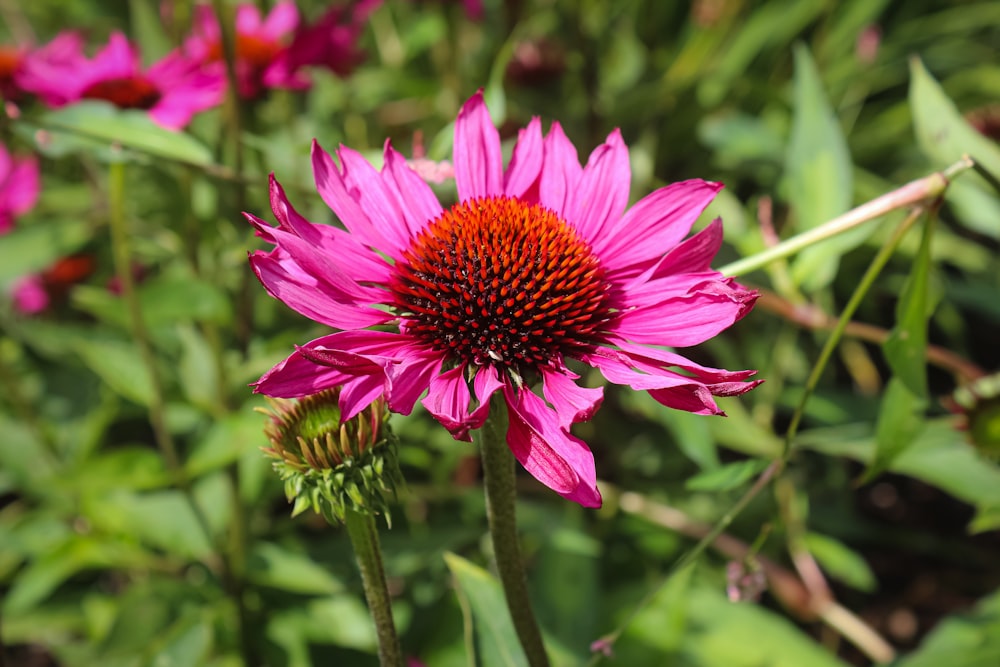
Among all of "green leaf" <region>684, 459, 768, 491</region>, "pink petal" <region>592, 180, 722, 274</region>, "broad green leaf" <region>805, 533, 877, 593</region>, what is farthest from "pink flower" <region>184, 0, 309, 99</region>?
"broad green leaf" <region>805, 533, 877, 593</region>

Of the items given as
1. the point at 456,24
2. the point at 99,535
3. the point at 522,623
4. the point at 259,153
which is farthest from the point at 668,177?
the point at 522,623

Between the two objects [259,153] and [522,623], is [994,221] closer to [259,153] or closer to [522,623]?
[522,623]

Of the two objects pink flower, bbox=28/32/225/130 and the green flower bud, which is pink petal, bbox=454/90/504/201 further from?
pink flower, bbox=28/32/225/130

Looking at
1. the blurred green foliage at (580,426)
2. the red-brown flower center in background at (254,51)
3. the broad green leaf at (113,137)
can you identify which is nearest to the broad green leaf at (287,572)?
the blurred green foliage at (580,426)

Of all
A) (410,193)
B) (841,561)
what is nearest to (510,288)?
(410,193)

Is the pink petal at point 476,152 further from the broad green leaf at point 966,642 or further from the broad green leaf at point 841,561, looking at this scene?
the broad green leaf at point 841,561

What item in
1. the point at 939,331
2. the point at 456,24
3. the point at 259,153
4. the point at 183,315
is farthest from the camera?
the point at 939,331
